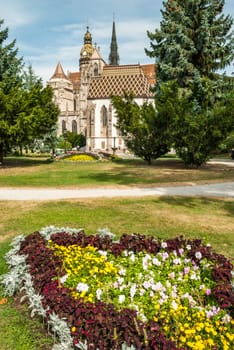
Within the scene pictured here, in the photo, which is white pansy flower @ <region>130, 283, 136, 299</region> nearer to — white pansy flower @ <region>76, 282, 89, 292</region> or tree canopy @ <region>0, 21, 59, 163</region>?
white pansy flower @ <region>76, 282, 89, 292</region>

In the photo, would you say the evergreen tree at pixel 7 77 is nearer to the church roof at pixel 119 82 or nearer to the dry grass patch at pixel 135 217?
the dry grass patch at pixel 135 217

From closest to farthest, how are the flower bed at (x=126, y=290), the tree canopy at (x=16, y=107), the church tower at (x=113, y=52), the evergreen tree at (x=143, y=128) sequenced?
the flower bed at (x=126, y=290) < the tree canopy at (x=16, y=107) < the evergreen tree at (x=143, y=128) < the church tower at (x=113, y=52)

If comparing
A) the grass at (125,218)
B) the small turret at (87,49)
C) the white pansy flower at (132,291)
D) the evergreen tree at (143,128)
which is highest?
the small turret at (87,49)

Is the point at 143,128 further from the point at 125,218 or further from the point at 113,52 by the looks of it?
the point at 113,52

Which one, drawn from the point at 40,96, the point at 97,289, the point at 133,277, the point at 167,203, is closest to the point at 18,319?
the point at 97,289

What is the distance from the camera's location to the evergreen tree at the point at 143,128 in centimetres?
2282

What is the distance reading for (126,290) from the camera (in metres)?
3.88

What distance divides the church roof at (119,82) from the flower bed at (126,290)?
7099cm

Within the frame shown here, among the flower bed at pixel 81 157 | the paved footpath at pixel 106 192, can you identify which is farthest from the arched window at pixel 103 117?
the paved footpath at pixel 106 192

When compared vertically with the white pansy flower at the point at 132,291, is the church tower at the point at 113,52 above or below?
above

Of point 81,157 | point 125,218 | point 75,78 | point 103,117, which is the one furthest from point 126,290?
point 75,78

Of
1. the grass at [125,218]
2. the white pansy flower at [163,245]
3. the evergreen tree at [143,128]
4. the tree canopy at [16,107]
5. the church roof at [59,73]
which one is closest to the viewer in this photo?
the white pansy flower at [163,245]

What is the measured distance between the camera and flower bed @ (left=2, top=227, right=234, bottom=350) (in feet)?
9.48

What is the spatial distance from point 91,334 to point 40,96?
24.5m
